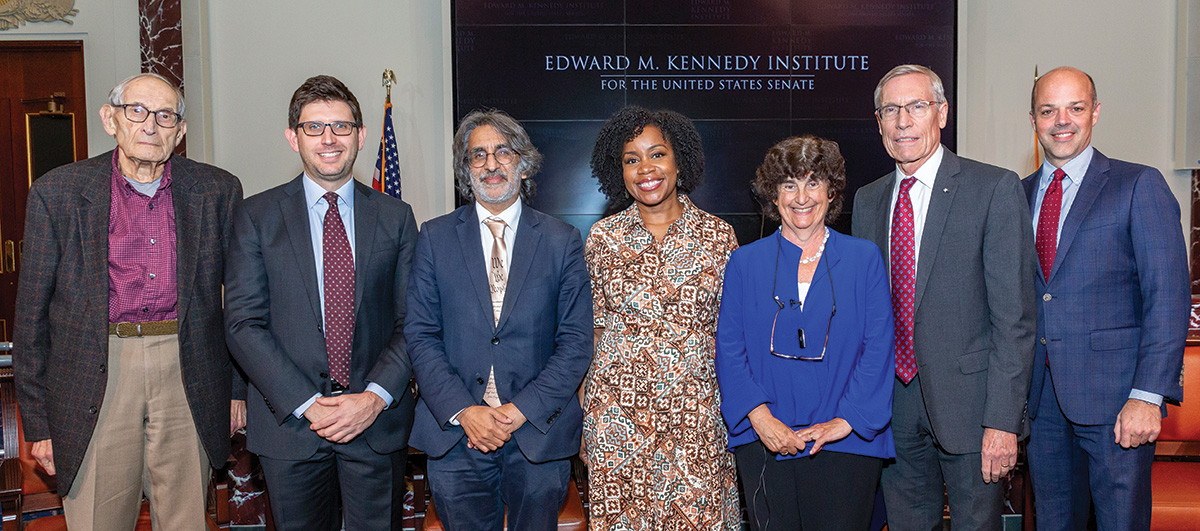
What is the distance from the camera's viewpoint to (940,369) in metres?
2.29

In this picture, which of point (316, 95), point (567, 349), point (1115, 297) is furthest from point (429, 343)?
point (1115, 297)

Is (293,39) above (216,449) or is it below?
above

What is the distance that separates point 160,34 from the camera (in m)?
5.44

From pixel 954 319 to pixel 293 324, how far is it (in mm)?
2040

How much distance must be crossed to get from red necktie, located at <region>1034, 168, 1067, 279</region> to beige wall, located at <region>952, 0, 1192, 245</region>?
359cm

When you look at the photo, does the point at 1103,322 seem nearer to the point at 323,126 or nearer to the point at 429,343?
the point at 429,343

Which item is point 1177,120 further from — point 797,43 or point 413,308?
point 413,308

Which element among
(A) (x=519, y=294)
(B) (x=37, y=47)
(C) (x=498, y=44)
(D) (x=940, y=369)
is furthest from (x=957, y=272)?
(B) (x=37, y=47)

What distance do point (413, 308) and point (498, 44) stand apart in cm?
355

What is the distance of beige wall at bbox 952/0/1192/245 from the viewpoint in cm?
584

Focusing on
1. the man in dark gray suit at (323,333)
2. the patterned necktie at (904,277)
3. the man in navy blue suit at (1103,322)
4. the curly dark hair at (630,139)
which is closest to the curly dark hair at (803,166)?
the patterned necktie at (904,277)

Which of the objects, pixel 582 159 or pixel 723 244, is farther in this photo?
pixel 582 159

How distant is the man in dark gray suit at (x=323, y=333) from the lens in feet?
7.64

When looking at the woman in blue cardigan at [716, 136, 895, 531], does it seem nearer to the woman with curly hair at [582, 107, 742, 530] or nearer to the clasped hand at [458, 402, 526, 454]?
the woman with curly hair at [582, 107, 742, 530]
